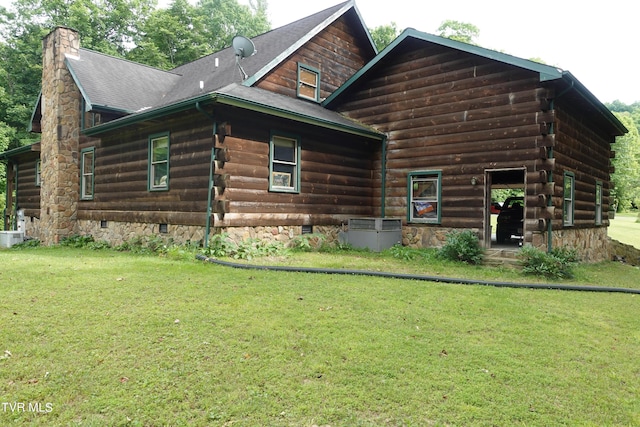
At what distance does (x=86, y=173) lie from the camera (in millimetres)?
15898

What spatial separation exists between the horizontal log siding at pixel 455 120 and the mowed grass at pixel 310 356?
5.32 meters

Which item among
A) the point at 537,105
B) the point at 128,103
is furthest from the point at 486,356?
the point at 128,103

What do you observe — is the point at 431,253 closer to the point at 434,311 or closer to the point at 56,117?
the point at 434,311

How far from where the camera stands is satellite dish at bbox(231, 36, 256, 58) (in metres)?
15.5

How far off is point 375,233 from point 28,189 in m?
17.8

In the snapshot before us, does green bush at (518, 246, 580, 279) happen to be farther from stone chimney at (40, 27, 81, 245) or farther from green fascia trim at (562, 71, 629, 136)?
stone chimney at (40, 27, 81, 245)

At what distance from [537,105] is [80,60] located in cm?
1583

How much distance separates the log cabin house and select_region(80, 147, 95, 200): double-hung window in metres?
0.07

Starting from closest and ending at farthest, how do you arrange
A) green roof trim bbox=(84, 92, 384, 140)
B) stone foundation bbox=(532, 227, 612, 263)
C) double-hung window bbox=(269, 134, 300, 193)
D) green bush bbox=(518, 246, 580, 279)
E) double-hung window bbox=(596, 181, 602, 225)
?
green bush bbox=(518, 246, 580, 279) < green roof trim bbox=(84, 92, 384, 140) < stone foundation bbox=(532, 227, 612, 263) < double-hung window bbox=(269, 134, 300, 193) < double-hung window bbox=(596, 181, 602, 225)

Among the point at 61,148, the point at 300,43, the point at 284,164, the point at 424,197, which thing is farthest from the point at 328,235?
the point at 61,148

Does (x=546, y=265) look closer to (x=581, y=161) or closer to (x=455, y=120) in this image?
(x=455, y=120)

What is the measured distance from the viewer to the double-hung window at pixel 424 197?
503 inches

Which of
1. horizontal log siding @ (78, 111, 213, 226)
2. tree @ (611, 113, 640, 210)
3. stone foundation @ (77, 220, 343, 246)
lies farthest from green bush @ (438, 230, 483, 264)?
tree @ (611, 113, 640, 210)

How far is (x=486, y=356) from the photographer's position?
14.2 ft
